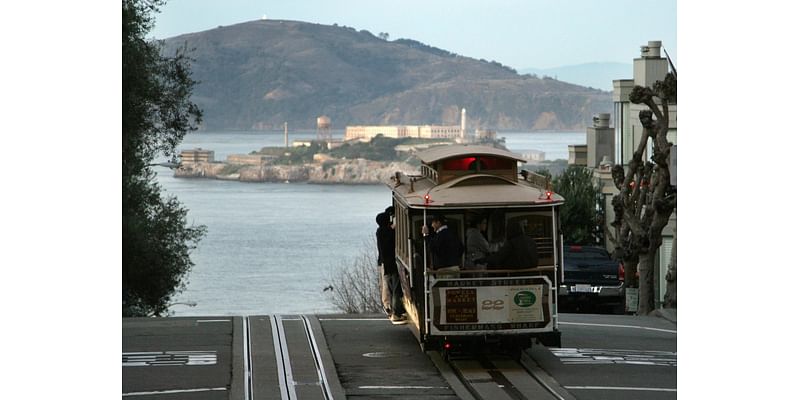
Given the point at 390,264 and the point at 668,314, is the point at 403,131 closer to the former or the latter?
the point at 668,314

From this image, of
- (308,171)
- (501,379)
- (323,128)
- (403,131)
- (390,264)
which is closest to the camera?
(501,379)

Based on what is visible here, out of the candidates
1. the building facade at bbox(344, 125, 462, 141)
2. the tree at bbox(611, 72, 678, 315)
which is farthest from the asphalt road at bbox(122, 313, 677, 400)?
the building facade at bbox(344, 125, 462, 141)

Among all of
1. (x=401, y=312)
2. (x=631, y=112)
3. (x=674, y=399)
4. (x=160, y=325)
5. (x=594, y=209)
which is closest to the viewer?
(x=674, y=399)

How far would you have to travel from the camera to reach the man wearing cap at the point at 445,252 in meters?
18.8

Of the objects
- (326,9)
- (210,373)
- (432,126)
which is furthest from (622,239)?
(326,9)

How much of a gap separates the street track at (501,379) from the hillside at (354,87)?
101 metres

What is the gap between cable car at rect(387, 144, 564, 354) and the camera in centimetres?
1873

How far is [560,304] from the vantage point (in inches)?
1293

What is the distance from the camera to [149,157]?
42594mm

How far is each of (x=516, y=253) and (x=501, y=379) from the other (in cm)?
172

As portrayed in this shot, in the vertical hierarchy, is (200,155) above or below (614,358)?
above

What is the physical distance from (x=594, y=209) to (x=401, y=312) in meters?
36.0

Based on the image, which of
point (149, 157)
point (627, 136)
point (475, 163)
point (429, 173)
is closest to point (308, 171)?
point (627, 136)
